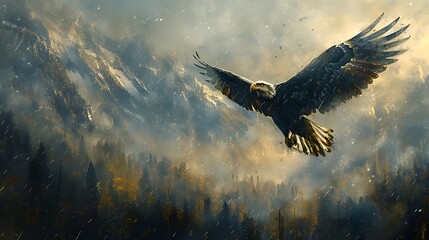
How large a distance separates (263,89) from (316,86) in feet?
4.64

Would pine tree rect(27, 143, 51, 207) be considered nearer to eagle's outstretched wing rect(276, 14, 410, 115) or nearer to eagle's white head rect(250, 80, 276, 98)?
eagle's white head rect(250, 80, 276, 98)

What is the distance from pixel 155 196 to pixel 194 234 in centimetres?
2767

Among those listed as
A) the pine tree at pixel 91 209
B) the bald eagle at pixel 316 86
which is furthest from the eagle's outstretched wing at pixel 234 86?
the pine tree at pixel 91 209

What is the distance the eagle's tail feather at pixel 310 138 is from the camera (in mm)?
11281

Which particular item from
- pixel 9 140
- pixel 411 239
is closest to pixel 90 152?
pixel 9 140

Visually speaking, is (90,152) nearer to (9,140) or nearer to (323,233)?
(9,140)

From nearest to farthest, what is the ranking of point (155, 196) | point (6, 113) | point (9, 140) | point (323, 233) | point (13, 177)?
1. point (13, 177)
2. point (9, 140)
3. point (6, 113)
4. point (155, 196)
5. point (323, 233)

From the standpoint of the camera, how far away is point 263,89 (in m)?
11.4

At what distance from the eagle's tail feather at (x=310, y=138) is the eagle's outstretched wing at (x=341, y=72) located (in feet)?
1.71

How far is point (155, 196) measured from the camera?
124062 mm

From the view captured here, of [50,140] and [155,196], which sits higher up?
[50,140]

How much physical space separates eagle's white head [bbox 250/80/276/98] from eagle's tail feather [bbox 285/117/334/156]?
1.15 metres

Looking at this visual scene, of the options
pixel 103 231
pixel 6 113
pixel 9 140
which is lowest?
pixel 103 231

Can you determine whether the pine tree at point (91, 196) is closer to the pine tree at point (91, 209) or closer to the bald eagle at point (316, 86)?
the pine tree at point (91, 209)
